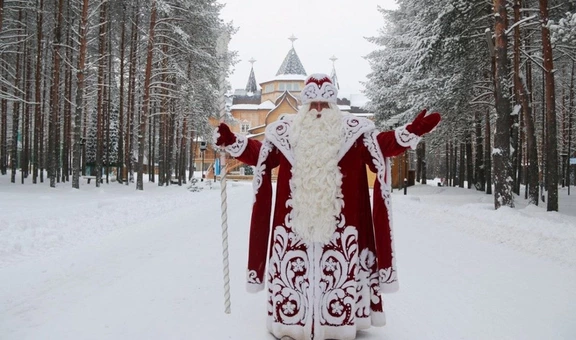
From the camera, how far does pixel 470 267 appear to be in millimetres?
6277

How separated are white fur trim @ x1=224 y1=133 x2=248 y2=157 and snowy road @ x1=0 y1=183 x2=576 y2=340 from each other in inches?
61.3

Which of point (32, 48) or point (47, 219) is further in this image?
point (32, 48)

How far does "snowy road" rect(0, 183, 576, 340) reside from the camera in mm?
3604

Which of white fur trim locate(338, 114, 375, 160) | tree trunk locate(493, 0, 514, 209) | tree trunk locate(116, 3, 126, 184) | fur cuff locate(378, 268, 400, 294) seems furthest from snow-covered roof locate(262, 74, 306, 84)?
fur cuff locate(378, 268, 400, 294)

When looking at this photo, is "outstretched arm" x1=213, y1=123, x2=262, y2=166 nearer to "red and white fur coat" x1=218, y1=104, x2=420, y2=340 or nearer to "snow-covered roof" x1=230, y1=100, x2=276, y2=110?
"red and white fur coat" x1=218, y1=104, x2=420, y2=340

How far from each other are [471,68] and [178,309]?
17.2 m

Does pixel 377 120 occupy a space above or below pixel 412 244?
above

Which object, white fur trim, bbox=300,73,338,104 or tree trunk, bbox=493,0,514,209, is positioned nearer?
white fur trim, bbox=300,73,338,104

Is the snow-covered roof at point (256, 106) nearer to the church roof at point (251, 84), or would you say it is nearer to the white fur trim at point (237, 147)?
the church roof at point (251, 84)

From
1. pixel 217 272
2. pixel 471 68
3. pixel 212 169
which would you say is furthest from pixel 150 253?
pixel 212 169

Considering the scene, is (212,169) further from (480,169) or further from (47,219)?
(47,219)

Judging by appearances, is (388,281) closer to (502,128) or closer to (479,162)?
(502,128)

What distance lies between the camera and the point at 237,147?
380cm

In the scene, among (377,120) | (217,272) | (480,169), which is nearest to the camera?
(217,272)
